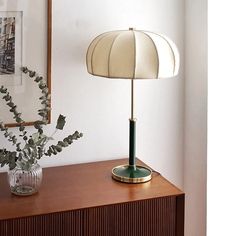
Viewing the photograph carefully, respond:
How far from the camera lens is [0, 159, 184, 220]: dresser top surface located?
5.13 feet

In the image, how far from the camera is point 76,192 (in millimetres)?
1696

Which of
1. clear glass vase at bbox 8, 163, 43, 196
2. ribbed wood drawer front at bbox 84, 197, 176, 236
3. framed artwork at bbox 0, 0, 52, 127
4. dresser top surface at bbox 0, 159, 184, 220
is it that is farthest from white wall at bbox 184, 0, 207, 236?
clear glass vase at bbox 8, 163, 43, 196

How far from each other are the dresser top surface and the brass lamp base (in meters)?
0.02

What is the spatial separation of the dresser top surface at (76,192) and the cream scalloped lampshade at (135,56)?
43cm

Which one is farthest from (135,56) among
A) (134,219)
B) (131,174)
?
(134,219)

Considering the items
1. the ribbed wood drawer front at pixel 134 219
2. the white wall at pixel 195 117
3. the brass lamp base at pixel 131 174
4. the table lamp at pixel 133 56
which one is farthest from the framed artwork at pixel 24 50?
the white wall at pixel 195 117

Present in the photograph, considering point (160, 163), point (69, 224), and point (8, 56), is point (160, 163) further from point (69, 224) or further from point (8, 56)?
point (8, 56)

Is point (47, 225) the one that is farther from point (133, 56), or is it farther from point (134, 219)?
point (133, 56)

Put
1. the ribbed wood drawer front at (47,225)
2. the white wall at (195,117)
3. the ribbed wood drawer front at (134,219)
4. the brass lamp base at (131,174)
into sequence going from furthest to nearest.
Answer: the white wall at (195,117), the brass lamp base at (131,174), the ribbed wood drawer front at (134,219), the ribbed wood drawer front at (47,225)

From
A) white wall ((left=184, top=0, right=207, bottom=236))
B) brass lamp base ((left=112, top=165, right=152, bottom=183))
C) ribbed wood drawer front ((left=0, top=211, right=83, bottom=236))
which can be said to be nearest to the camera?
ribbed wood drawer front ((left=0, top=211, right=83, bottom=236))

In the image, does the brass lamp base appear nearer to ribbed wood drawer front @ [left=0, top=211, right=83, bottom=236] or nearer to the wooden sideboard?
the wooden sideboard

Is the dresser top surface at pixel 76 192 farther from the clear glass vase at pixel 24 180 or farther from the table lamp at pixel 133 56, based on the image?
the table lamp at pixel 133 56

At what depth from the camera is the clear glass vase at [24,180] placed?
5.43 feet
